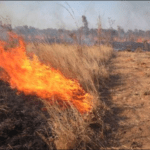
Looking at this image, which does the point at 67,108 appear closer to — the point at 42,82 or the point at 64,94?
the point at 64,94

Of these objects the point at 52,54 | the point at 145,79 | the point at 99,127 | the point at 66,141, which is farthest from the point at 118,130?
the point at 52,54

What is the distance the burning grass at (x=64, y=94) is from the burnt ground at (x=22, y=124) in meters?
0.11

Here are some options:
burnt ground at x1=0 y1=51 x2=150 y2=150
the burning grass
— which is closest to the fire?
the burning grass

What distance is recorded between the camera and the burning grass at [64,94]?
157 cm

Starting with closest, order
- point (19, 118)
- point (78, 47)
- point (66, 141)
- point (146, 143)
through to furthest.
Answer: point (66, 141)
point (146, 143)
point (19, 118)
point (78, 47)

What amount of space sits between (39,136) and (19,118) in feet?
1.83

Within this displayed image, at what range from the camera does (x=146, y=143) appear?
156 cm

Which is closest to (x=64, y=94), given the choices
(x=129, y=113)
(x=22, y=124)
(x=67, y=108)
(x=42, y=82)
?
→ (x=67, y=108)

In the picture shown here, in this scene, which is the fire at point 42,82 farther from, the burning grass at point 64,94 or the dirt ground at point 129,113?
the dirt ground at point 129,113

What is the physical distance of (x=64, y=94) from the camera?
258 cm

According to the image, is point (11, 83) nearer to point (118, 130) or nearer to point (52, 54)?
point (52, 54)

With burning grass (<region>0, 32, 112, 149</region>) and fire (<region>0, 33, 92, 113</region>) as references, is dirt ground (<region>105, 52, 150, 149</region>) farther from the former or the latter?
fire (<region>0, 33, 92, 113</region>)

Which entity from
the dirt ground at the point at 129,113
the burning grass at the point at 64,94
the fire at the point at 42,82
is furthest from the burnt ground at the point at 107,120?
the fire at the point at 42,82

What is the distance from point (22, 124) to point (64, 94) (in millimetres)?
932
